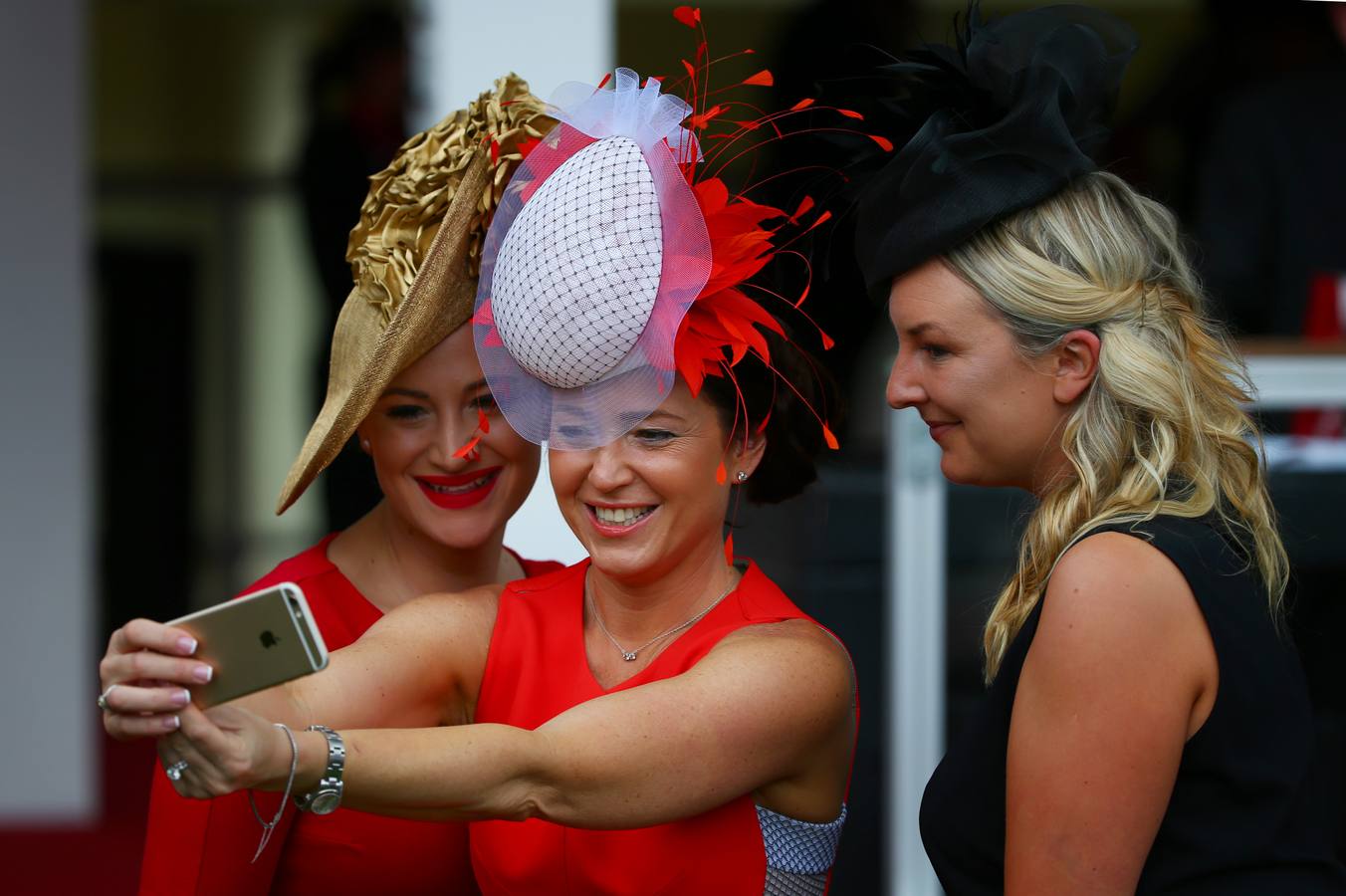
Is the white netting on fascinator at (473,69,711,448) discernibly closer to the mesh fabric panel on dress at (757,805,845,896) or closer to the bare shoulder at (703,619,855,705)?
the bare shoulder at (703,619,855,705)

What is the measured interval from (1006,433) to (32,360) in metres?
4.35

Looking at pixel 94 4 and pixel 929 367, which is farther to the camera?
pixel 94 4

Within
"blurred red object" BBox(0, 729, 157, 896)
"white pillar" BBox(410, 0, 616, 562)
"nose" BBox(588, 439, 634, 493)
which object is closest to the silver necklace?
"nose" BBox(588, 439, 634, 493)

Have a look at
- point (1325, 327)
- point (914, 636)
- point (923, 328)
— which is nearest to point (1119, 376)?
point (923, 328)

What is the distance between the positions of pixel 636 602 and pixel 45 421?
12.8ft

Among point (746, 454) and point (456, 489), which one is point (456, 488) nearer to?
point (456, 489)

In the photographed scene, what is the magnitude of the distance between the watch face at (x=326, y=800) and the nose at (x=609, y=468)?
0.61 meters

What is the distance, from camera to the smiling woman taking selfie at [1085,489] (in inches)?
72.0

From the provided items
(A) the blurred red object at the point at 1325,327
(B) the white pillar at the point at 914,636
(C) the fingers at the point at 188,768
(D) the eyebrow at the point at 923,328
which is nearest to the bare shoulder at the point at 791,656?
(D) the eyebrow at the point at 923,328

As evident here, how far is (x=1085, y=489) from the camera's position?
1965 mm

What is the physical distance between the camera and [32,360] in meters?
5.47

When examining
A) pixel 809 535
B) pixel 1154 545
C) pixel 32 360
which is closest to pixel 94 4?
pixel 32 360

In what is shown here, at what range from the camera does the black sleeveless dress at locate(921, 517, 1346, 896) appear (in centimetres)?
185

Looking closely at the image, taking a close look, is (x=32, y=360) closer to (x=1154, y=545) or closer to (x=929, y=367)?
(x=929, y=367)
